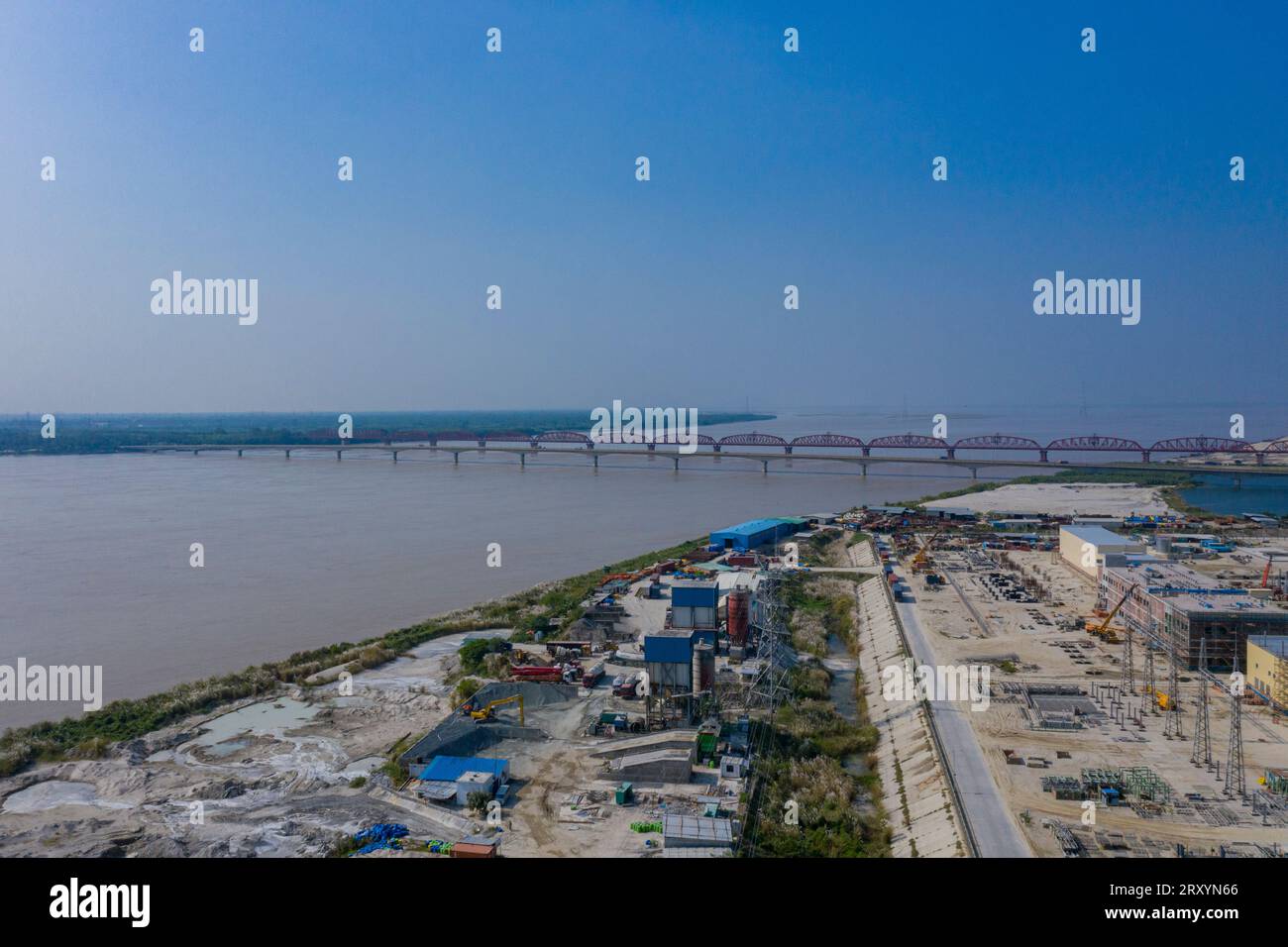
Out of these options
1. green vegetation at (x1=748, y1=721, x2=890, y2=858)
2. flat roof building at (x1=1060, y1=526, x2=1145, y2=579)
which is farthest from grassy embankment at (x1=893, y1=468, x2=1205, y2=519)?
green vegetation at (x1=748, y1=721, x2=890, y2=858)

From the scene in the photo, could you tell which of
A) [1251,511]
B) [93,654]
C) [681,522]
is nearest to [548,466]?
[681,522]

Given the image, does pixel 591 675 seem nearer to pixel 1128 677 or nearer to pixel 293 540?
pixel 1128 677

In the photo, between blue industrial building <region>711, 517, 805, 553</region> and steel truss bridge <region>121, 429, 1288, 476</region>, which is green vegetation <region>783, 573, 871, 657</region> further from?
steel truss bridge <region>121, 429, 1288, 476</region>

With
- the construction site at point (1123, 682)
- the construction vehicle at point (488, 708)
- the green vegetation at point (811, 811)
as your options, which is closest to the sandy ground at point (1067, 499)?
the construction site at point (1123, 682)

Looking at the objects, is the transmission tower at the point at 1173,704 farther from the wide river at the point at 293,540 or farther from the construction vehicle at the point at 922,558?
the wide river at the point at 293,540

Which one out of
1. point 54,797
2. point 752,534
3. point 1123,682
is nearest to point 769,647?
point 1123,682
